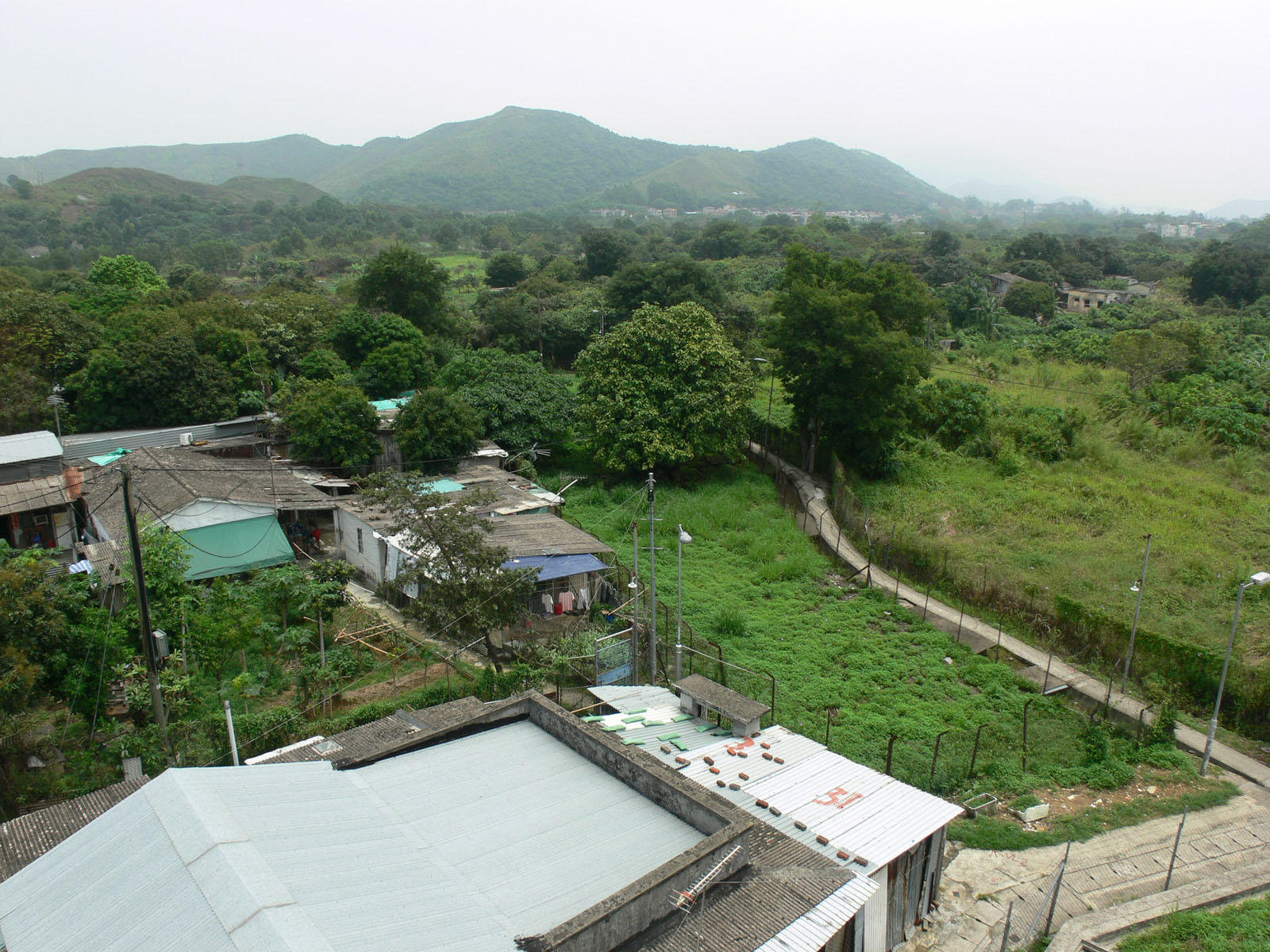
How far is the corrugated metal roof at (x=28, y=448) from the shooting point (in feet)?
74.2

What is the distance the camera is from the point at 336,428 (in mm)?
26500

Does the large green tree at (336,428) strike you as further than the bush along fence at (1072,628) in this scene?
Yes

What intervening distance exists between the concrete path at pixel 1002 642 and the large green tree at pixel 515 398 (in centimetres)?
962

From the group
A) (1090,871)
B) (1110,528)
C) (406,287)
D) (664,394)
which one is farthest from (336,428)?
(1110,528)

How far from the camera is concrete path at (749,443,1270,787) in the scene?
586 inches

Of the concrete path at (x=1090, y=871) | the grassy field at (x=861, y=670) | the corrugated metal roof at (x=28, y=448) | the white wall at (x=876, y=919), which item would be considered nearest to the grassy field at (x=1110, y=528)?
the grassy field at (x=861, y=670)

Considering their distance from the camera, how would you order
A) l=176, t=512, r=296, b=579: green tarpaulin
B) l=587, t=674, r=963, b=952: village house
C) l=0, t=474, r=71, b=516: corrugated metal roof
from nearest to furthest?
l=587, t=674, r=963, b=952: village house → l=176, t=512, r=296, b=579: green tarpaulin → l=0, t=474, r=71, b=516: corrugated metal roof

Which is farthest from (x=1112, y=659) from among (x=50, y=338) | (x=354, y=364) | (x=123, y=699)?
(x=50, y=338)

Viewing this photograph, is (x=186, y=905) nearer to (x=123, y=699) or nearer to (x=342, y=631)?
(x=123, y=699)

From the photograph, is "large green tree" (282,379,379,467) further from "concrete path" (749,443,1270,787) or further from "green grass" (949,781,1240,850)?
"green grass" (949,781,1240,850)

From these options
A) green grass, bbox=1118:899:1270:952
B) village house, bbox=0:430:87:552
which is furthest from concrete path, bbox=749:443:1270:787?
village house, bbox=0:430:87:552

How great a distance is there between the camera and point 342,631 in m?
17.9

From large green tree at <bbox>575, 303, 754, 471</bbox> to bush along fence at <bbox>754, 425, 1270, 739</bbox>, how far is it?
18.4 feet

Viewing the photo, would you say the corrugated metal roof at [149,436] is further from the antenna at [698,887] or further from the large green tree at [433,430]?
the antenna at [698,887]
